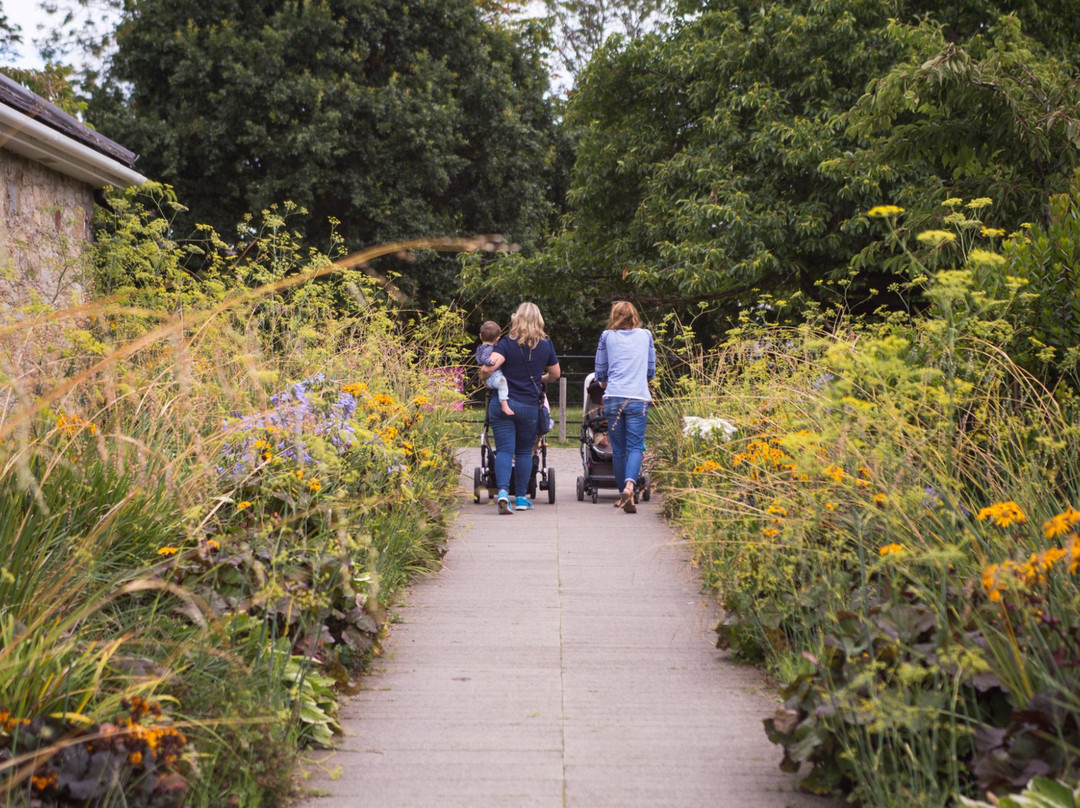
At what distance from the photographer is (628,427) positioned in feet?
31.3

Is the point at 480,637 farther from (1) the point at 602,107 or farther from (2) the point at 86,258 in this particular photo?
(1) the point at 602,107

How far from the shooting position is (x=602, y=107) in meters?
21.0

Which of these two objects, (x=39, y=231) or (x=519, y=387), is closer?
(x=39, y=231)

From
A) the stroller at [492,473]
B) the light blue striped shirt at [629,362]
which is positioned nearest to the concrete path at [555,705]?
the light blue striped shirt at [629,362]

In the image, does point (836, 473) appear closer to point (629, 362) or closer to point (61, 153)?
point (629, 362)

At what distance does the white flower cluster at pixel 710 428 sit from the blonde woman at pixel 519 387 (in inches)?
76.4

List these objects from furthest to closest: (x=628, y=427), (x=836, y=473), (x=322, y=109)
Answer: (x=322, y=109), (x=628, y=427), (x=836, y=473)

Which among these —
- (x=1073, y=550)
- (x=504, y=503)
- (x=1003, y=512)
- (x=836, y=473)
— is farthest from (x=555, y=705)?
(x=504, y=503)

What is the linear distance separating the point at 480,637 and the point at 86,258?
214 inches

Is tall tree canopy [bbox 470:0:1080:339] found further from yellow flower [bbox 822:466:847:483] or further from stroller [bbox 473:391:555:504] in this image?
yellow flower [bbox 822:466:847:483]

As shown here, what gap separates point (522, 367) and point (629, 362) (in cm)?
98

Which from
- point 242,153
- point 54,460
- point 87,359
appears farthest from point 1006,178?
point 242,153

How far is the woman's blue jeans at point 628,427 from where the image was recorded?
9.53 m

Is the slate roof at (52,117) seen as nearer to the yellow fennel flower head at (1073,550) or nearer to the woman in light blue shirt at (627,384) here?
the woman in light blue shirt at (627,384)
